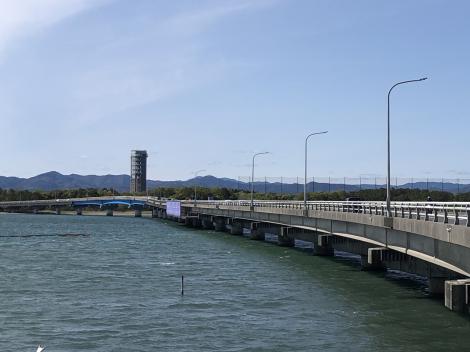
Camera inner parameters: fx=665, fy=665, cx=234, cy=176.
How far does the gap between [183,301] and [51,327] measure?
10.2 metres

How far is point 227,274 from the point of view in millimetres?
56219

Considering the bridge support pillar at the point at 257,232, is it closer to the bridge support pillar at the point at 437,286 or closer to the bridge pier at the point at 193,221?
the bridge pier at the point at 193,221

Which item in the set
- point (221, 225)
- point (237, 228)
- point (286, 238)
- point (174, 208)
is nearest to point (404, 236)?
point (286, 238)

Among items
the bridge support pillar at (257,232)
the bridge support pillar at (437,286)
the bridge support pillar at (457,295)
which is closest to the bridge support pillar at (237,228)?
the bridge support pillar at (257,232)

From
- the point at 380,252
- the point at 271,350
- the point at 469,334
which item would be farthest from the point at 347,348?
the point at 380,252

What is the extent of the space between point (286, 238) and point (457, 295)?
60.6 metres

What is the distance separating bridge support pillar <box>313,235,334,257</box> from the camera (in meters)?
73.2

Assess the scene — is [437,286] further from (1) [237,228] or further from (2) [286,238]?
(1) [237,228]

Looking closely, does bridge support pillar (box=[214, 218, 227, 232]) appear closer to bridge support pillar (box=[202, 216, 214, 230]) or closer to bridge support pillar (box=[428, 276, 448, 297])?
bridge support pillar (box=[202, 216, 214, 230])

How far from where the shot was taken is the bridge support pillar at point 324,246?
73.2m

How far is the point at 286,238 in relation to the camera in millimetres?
93750

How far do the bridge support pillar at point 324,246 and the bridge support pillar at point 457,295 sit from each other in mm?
38712

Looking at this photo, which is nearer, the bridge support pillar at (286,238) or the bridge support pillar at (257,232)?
the bridge support pillar at (286,238)

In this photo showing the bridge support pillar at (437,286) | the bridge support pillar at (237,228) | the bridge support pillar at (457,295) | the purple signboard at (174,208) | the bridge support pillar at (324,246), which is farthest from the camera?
the purple signboard at (174,208)
